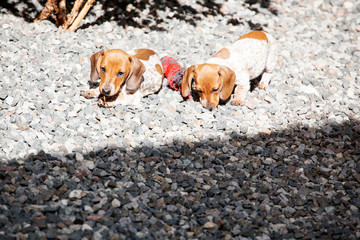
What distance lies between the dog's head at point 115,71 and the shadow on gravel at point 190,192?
969mm

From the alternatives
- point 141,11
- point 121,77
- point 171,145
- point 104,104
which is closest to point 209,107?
point 171,145

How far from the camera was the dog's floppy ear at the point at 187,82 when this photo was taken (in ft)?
16.8

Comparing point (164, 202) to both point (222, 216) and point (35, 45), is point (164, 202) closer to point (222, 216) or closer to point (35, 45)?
point (222, 216)

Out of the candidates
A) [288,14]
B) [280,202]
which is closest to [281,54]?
[288,14]

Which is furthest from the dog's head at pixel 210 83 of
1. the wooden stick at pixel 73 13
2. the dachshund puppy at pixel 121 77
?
the wooden stick at pixel 73 13

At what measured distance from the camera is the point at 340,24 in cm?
746

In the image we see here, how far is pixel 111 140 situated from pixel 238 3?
14.4 ft

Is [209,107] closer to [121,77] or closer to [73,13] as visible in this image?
[121,77]

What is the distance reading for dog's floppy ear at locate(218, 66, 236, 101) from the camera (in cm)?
506

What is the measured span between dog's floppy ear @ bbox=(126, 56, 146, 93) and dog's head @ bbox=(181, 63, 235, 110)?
555mm

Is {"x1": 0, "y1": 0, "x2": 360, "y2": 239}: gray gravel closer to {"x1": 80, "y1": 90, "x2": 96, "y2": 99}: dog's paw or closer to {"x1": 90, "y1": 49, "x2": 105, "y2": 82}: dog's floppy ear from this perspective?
{"x1": 80, "y1": 90, "x2": 96, "y2": 99}: dog's paw

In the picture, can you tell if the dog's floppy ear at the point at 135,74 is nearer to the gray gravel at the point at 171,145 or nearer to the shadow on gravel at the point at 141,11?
the gray gravel at the point at 171,145

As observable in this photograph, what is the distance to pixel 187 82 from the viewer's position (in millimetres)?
5141

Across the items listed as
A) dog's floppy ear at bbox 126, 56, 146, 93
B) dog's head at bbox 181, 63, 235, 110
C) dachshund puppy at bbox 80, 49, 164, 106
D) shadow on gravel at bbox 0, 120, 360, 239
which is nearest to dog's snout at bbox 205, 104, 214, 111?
dog's head at bbox 181, 63, 235, 110
